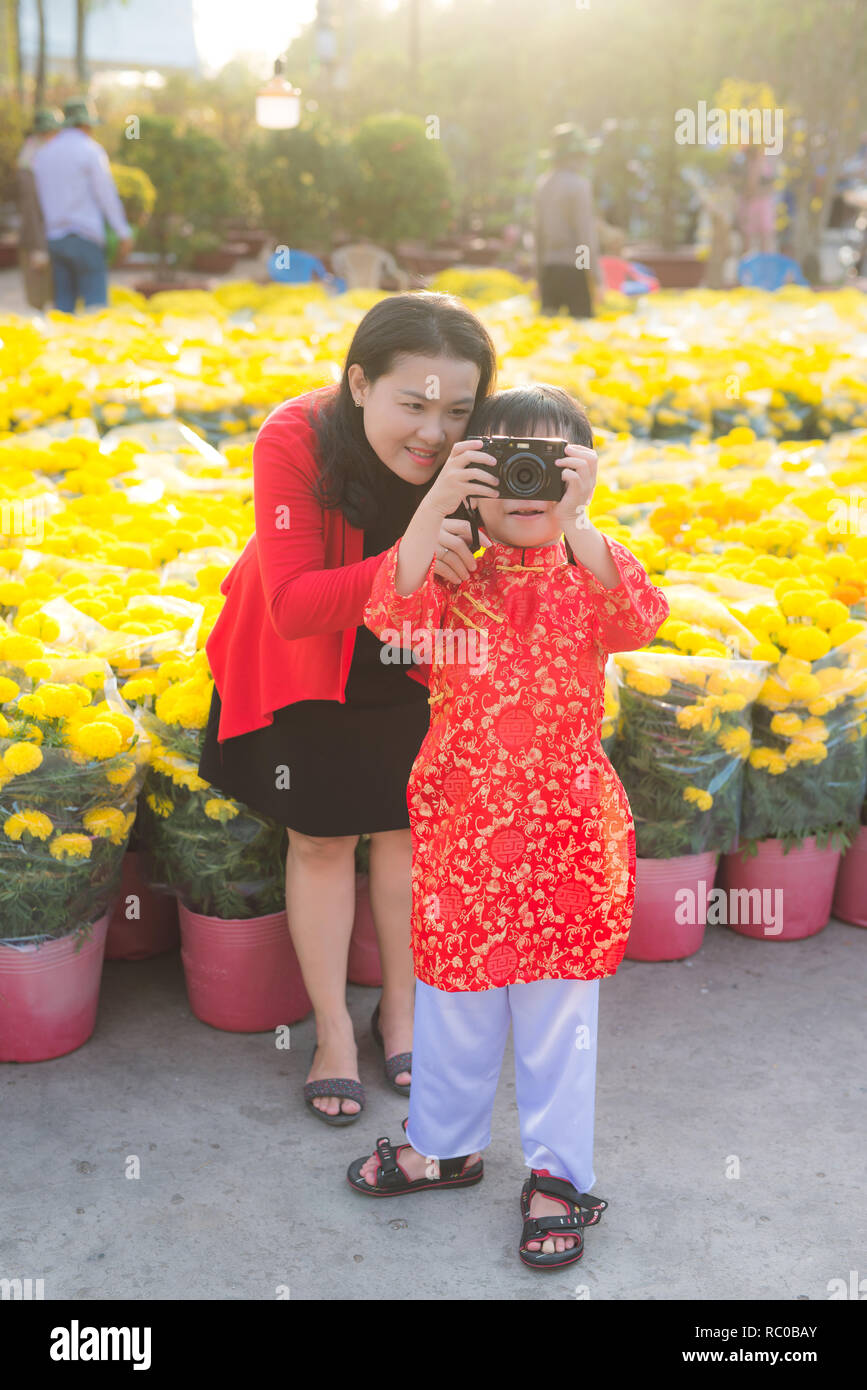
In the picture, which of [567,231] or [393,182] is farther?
[393,182]

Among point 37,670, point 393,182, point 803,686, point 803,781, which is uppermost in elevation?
point 393,182

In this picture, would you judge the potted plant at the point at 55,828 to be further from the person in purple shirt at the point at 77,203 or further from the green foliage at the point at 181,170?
the green foliage at the point at 181,170

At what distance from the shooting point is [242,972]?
260 cm

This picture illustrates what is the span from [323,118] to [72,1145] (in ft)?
38.3

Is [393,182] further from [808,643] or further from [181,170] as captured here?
[808,643]

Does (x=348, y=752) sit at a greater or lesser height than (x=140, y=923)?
greater

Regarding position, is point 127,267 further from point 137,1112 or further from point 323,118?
point 137,1112

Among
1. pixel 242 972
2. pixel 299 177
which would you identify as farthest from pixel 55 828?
pixel 299 177

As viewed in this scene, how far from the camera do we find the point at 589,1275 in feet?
6.57

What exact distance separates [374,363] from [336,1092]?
1.35 meters

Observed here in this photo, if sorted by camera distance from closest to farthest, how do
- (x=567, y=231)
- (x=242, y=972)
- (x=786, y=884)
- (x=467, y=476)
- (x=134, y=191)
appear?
(x=467, y=476) → (x=242, y=972) → (x=786, y=884) → (x=567, y=231) → (x=134, y=191)

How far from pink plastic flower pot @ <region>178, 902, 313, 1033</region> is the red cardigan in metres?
0.49

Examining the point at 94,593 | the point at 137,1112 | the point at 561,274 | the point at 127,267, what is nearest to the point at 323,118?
the point at 127,267

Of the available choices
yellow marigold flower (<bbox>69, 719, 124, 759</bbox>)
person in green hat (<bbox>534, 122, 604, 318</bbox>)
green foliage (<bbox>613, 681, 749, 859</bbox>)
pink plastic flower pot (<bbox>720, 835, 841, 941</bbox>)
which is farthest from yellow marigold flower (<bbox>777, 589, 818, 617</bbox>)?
person in green hat (<bbox>534, 122, 604, 318</bbox>)
